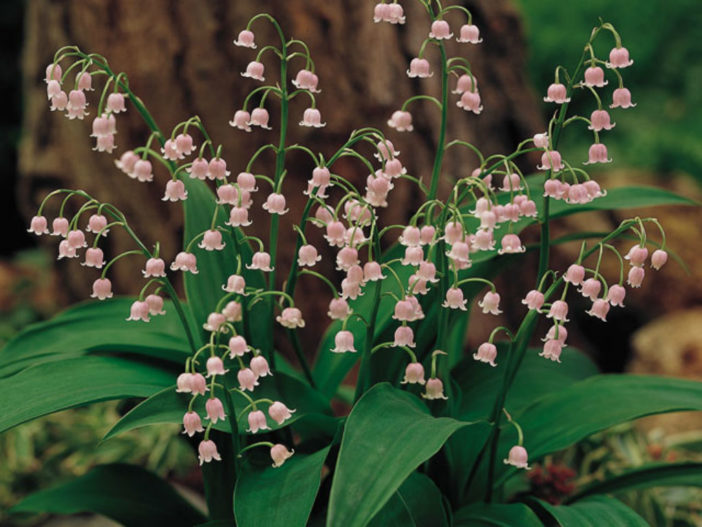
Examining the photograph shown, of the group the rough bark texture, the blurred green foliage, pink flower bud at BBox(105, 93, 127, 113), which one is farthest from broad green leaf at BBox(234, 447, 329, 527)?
the blurred green foliage

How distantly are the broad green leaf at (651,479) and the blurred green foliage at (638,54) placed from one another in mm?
3617

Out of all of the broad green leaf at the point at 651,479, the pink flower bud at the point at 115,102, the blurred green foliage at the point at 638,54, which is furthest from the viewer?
the blurred green foliage at the point at 638,54

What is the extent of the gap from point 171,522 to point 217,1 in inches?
62.8

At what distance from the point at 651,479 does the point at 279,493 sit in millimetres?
855

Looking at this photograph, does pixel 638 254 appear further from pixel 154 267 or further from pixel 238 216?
pixel 154 267

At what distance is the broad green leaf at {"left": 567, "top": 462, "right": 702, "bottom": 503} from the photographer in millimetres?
1687

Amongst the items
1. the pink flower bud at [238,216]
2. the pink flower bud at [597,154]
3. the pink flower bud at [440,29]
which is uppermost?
the pink flower bud at [440,29]

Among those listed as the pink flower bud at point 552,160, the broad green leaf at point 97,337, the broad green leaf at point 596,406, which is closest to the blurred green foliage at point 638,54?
the broad green leaf at point 596,406

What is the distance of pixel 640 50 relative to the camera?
543cm

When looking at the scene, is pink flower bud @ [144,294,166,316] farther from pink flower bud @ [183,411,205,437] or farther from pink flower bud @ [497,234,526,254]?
pink flower bud @ [497,234,526,254]

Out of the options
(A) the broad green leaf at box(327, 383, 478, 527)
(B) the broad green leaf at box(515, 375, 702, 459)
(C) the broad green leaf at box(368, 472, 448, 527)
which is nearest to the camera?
(A) the broad green leaf at box(327, 383, 478, 527)

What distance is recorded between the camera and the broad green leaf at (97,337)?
1.71 metres

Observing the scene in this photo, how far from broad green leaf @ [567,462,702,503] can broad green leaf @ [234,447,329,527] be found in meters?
0.71

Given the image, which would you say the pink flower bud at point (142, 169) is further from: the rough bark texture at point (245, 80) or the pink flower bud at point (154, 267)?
the rough bark texture at point (245, 80)
